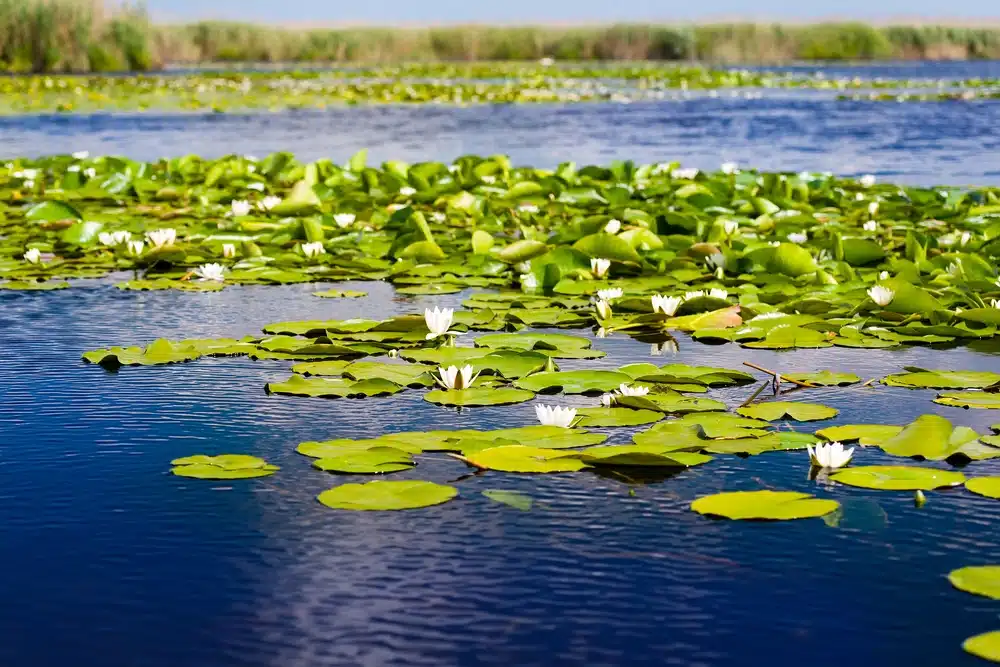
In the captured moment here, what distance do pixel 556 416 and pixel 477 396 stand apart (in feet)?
1.63

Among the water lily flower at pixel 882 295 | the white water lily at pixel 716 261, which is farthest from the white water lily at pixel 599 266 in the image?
the water lily flower at pixel 882 295

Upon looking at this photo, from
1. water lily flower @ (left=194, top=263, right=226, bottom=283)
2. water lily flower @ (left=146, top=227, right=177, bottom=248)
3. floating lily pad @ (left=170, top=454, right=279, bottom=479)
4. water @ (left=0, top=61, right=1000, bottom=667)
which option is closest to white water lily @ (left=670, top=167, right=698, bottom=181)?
water lily flower @ (left=146, top=227, right=177, bottom=248)

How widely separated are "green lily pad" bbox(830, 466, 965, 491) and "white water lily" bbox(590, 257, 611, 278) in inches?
122

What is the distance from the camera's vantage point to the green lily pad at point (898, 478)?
3127 millimetres

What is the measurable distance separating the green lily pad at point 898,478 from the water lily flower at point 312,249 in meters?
4.25

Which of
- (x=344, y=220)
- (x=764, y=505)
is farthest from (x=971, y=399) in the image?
(x=344, y=220)

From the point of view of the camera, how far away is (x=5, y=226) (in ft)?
28.4

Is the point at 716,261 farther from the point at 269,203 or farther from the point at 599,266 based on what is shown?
the point at 269,203

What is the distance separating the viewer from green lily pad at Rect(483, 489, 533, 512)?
3035mm

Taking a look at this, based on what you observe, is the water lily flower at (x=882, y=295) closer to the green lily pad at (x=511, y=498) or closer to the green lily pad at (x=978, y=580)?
the green lily pad at (x=511, y=498)

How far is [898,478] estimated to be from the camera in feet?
10.4

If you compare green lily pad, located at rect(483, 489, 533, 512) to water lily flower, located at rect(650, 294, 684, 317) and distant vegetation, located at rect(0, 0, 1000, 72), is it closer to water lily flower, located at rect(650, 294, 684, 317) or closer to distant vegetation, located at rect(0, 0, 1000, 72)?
water lily flower, located at rect(650, 294, 684, 317)

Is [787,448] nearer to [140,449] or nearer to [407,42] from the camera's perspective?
[140,449]

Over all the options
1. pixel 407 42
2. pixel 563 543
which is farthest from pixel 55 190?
pixel 407 42
